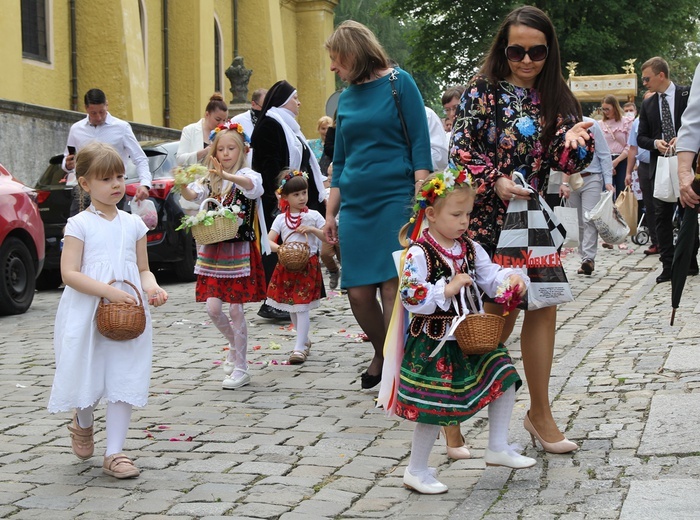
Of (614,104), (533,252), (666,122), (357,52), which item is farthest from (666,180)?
(533,252)

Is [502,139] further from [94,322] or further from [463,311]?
[94,322]

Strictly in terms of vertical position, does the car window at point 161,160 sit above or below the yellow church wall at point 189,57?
below

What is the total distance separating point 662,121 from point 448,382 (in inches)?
358

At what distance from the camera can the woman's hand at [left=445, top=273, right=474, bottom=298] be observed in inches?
201

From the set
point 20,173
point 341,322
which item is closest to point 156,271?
point 20,173

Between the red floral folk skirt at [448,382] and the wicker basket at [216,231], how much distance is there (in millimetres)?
3024

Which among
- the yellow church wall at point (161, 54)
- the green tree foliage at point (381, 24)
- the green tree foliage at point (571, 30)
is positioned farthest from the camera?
the green tree foliage at point (381, 24)

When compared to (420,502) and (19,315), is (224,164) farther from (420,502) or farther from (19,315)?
(19,315)

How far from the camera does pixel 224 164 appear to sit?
816cm

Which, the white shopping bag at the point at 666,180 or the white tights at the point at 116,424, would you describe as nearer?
the white tights at the point at 116,424

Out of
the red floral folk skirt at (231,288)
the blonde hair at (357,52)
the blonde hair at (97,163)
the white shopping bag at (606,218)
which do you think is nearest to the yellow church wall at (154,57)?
the white shopping bag at (606,218)

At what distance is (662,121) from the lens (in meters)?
A: 13.5

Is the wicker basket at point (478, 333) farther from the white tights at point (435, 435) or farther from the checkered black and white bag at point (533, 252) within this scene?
the checkered black and white bag at point (533, 252)

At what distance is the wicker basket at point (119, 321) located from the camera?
5547mm
